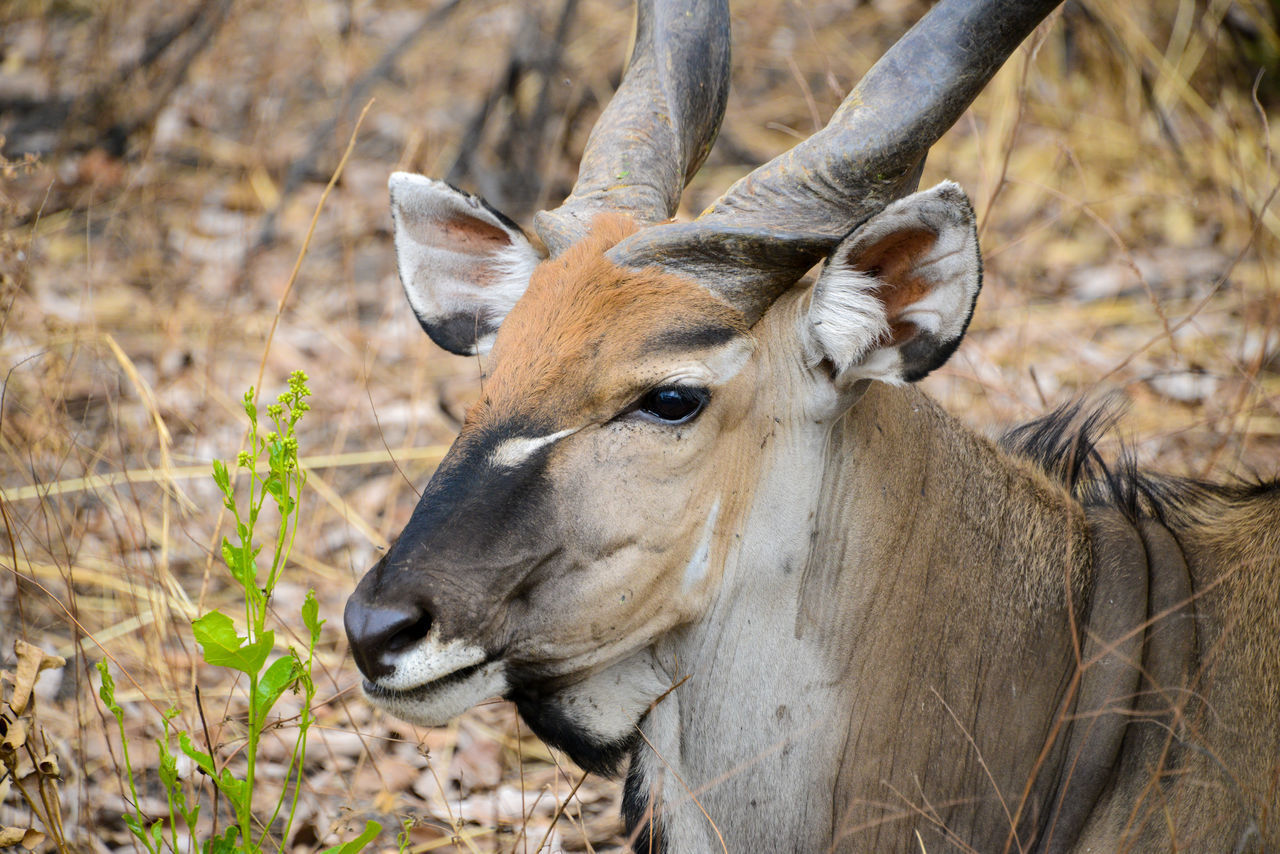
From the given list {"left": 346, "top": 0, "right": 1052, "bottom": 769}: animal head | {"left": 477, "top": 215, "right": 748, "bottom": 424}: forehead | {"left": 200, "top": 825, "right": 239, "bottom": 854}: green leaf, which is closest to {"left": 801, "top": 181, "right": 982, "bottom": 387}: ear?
{"left": 346, "top": 0, "right": 1052, "bottom": 769}: animal head

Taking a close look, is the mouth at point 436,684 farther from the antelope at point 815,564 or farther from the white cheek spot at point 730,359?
the white cheek spot at point 730,359

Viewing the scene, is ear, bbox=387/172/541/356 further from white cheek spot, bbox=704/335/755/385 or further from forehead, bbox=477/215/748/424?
white cheek spot, bbox=704/335/755/385

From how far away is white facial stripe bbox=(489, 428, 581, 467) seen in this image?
2.93 meters

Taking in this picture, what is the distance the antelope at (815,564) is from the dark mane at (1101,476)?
10 cm

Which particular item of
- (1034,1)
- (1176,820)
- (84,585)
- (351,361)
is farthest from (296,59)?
(1176,820)

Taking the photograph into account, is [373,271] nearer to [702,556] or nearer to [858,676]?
[702,556]

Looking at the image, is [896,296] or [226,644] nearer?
[226,644]

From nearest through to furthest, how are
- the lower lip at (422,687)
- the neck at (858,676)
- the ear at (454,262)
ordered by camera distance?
the lower lip at (422,687) → the neck at (858,676) → the ear at (454,262)

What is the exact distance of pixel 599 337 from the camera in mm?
3018

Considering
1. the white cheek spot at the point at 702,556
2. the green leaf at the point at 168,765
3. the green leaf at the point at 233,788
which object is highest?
the white cheek spot at the point at 702,556

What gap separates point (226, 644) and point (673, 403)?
1.25 m

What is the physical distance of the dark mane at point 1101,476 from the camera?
3.75 meters

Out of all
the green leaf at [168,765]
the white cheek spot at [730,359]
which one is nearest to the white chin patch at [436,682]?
the green leaf at [168,765]

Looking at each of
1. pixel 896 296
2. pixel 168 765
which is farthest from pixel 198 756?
pixel 896 296
